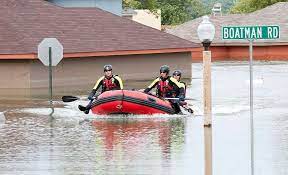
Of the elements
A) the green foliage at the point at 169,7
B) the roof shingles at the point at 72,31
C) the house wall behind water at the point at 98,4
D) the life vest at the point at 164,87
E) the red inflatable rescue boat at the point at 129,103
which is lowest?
the red inflatable rescue boat at the point at 129,103

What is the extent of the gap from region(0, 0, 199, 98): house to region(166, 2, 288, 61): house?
20273mm

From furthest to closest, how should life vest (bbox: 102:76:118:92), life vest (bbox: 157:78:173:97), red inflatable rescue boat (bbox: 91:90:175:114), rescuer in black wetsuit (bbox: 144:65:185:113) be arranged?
life vest (bbox: 102:76:118:92), life vest (bbox: 157:78:173:97), rescuer in black wetsuit (bbox: 144:65:185:113), red inflatable rescue boat (bbox: 91:90:175:114)

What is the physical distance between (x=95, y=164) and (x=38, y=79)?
24221 millimetres

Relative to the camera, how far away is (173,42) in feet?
165

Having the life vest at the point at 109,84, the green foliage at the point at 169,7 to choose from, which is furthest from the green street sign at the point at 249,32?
the green foliage at the point at 169,7

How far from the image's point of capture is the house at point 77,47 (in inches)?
1640

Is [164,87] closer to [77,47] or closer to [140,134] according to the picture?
[140,134]

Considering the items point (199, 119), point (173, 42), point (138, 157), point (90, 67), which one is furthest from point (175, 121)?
point (173, 42)

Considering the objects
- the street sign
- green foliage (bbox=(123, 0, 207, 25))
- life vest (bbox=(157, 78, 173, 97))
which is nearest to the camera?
life vest (bbox=(157, 78, 173, 97))

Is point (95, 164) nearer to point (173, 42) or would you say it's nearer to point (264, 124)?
point (264, 124)

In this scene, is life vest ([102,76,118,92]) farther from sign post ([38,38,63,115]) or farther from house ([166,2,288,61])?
house ([166,2,288,61])

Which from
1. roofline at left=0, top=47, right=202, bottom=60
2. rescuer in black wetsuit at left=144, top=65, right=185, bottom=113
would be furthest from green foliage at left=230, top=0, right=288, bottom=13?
rescuer in black wetsuit at left=144, top=65, right=185, bottom=113

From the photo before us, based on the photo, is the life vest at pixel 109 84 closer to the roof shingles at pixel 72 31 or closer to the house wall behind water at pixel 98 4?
the roof shingles at pixel 72 31

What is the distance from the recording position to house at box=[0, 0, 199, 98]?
4166 centimetres
